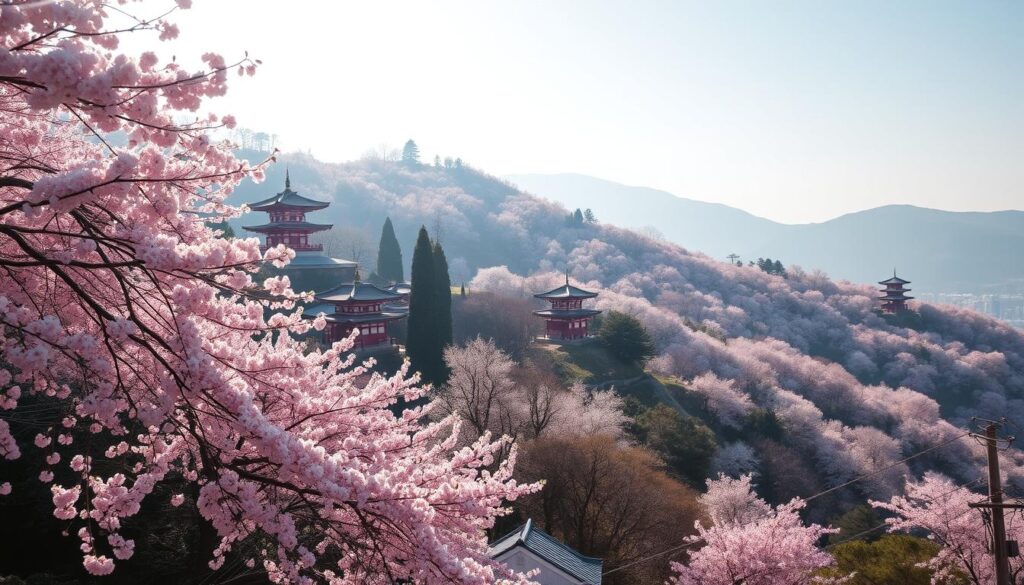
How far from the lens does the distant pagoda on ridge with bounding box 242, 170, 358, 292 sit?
30.5m

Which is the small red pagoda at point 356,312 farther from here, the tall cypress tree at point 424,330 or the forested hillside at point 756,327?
the forested hillside at point 756,327

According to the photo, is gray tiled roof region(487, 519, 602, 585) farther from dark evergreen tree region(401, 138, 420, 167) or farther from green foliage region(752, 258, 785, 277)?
dark evergreen tree region(401, 138, 420, 167)

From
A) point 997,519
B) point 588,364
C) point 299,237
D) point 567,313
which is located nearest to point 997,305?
point 567,313

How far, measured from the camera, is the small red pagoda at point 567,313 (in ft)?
119

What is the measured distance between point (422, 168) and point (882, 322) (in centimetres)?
7386

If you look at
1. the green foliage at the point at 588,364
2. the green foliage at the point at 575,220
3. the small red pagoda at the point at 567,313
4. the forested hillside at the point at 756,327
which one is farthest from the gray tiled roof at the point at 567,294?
the green foliage at the point at 575,220

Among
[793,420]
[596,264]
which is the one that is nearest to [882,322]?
[596,264]

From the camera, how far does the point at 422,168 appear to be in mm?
107625

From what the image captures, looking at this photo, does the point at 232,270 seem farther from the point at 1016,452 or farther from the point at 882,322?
the point at 882,322

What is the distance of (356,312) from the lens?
27.0 meters

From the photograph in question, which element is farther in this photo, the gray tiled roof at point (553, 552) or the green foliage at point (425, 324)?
the green foliage at point (425, 324)

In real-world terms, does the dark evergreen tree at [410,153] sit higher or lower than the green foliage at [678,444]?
higher

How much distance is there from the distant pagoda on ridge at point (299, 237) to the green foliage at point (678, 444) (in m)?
15.6

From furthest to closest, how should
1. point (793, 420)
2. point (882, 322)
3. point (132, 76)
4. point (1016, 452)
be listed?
point (882, 322)
point (1016, 452)
point (793, 420)
point (132, 76)
